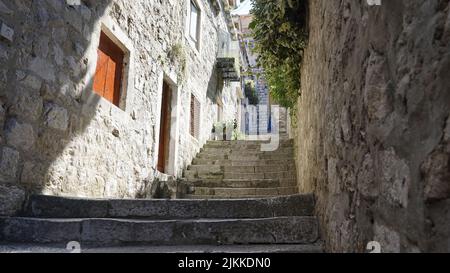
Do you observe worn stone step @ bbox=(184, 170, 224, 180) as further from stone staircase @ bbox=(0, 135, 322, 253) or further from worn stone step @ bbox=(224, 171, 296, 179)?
stone staircase @ bbox=(0, 135, 322, 253)

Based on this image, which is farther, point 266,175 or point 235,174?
point 235,174

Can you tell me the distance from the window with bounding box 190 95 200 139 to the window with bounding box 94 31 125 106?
3298 millimetres

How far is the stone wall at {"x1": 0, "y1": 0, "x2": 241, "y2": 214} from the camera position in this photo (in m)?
2.64

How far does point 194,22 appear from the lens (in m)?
7.84

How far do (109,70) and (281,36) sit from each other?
1981mm

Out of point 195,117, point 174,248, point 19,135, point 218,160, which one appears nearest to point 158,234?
point 174,248

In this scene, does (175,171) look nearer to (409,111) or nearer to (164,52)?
(164,52)

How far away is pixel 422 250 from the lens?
0.87 m

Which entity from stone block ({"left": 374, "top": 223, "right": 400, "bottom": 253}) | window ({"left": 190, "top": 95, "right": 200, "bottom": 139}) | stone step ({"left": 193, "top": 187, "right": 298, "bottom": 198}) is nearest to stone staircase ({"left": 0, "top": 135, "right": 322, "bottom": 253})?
stone block ({"left": 374, "top": 223, "right": 400, "bottom": 253})

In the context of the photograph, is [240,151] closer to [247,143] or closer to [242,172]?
[247,143]

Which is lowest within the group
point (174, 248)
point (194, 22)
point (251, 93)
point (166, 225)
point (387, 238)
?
point (174, 248)

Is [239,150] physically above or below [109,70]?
below
